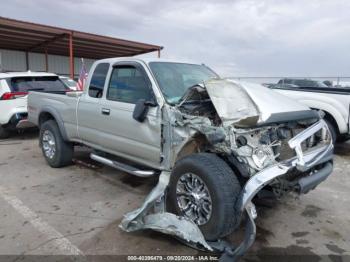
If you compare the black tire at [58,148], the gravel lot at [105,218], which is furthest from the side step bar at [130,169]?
the black tire at [58,148]

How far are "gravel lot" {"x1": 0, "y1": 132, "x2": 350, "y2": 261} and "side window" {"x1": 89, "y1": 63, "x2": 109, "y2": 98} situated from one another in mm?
1457

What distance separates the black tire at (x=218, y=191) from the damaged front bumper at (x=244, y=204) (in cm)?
9

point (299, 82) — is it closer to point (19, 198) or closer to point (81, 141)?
point (81, 141)

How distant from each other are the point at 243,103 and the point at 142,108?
1196mm

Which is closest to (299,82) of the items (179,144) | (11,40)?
(179,144)

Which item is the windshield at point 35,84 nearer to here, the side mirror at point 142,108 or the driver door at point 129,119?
the driver door at point 129,119

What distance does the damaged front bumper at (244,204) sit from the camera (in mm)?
2820

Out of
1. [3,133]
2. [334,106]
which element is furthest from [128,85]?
[3,133]

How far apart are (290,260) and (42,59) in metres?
23.5

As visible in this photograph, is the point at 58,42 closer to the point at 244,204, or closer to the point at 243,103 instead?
the point at 243,103

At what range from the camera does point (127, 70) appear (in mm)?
4426

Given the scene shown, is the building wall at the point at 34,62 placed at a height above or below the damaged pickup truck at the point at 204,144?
above

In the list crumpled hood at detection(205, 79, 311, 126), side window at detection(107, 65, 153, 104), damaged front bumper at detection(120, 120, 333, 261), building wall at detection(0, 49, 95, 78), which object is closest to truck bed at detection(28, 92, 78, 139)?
side window at detection(107, 65, 153, 104)

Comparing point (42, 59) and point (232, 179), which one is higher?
point (42, 59)
